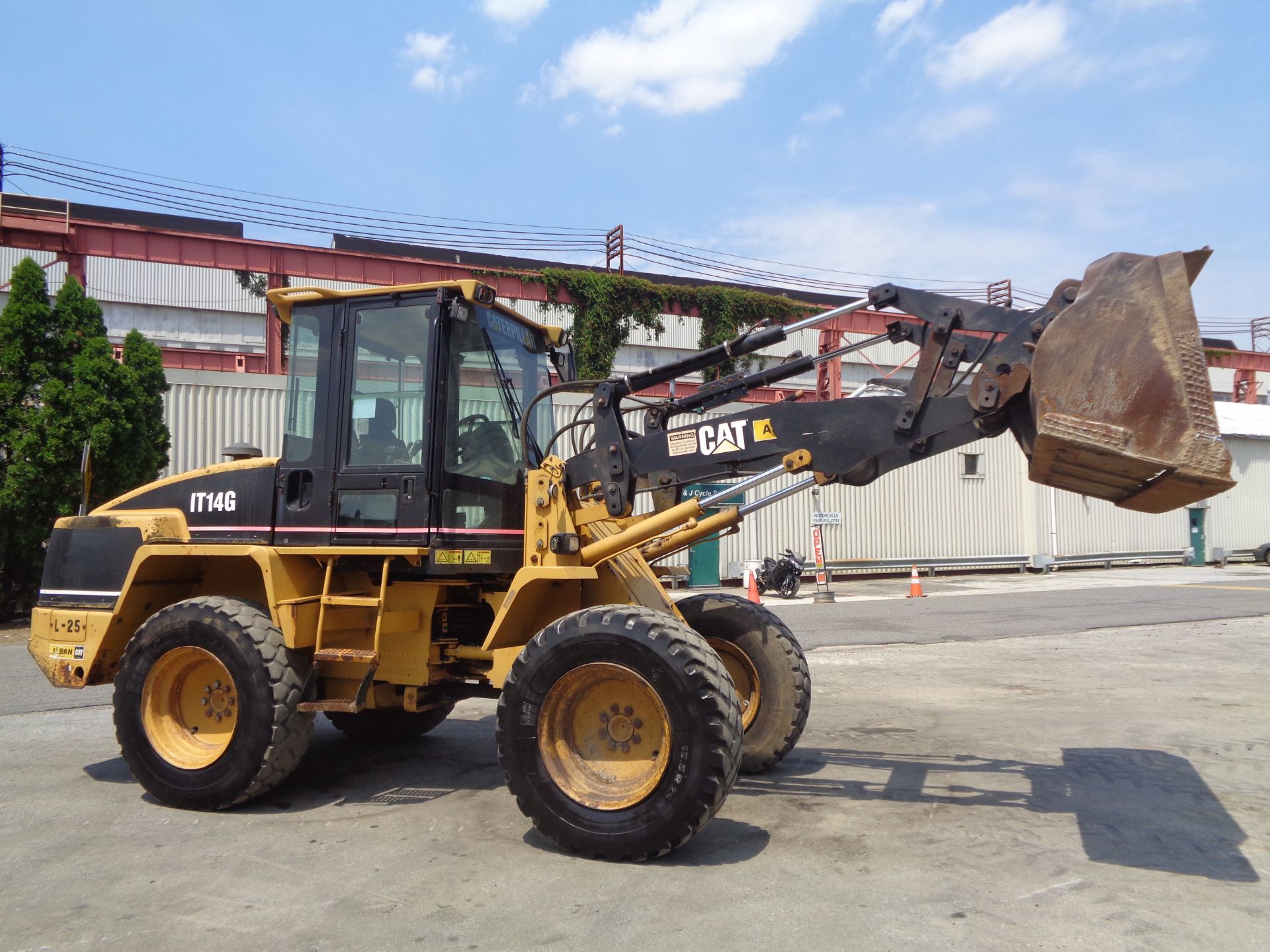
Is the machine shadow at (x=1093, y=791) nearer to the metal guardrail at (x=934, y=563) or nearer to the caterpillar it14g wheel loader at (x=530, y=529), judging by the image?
the caterpillar it14g wheel loader at (x=530, y=529)

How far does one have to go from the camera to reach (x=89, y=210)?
43344mm

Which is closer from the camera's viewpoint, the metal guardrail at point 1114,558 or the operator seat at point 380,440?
the operator seat at point 380,440

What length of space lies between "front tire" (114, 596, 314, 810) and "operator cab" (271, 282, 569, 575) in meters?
0.64

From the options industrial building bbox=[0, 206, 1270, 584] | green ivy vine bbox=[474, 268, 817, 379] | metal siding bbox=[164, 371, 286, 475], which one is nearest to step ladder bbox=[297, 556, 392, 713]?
industrial building bbox=[0, 206, 1270, 584]

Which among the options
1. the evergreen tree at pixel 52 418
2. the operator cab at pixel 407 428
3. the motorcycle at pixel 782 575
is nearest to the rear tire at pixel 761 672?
the operator cab at pixel 407 428

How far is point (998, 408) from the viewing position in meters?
4.75

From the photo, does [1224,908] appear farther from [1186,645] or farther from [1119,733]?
[1186,645]

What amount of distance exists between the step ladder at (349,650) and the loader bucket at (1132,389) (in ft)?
11.6

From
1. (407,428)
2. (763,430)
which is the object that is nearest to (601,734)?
(763,430)

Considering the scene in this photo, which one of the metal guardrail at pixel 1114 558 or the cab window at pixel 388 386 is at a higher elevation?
the cab window at pixel 388 386

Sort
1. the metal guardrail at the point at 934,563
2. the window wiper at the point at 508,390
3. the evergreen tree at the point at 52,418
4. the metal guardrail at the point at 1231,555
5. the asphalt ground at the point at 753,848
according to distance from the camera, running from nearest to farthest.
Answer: the asphalt ground at the point at 753,848
the window wiper at the point at 508,390
the evergreen tree at the point at 52,418
the metal guardrail at the point at 934,563
the metal guardrail at the point at 1231,555

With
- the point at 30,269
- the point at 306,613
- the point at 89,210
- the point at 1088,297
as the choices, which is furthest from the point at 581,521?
the point at 89,210

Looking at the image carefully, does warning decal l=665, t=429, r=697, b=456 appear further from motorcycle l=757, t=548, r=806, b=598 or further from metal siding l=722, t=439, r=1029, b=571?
metal siding l=722, t=439, r=1029, b=571

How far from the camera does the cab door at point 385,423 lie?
219 inches
